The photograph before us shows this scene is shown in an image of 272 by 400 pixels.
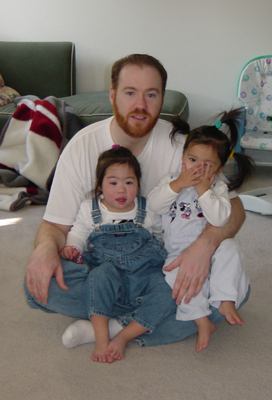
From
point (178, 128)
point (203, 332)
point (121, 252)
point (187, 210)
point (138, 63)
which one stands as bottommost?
point (203, 332)

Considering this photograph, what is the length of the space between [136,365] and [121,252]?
354 mm

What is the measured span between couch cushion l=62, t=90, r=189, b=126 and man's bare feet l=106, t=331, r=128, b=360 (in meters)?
1.54

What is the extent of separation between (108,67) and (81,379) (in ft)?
8.95

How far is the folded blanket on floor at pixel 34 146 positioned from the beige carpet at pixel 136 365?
3.39 ft

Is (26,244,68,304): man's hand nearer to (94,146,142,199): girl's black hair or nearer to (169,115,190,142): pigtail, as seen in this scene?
(94,146,142,199): girl's black hair

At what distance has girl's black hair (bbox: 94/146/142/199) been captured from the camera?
4.42 feet

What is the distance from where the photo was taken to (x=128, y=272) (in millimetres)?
1324

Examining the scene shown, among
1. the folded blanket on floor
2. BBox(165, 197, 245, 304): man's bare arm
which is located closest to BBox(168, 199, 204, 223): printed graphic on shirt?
BBox(165, 197, 245, 304): man's bare arm

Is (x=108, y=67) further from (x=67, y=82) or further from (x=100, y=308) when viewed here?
(x=100, y=308)

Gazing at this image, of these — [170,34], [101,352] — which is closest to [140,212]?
[101,352]

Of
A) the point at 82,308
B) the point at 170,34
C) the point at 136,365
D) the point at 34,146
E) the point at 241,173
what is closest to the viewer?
the point at 136,365

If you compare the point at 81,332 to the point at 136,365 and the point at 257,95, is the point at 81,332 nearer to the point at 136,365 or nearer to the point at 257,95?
the point at 136,365

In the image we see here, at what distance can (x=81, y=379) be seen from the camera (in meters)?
1.12

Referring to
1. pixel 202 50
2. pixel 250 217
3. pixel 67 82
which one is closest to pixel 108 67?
pixel 67 82
